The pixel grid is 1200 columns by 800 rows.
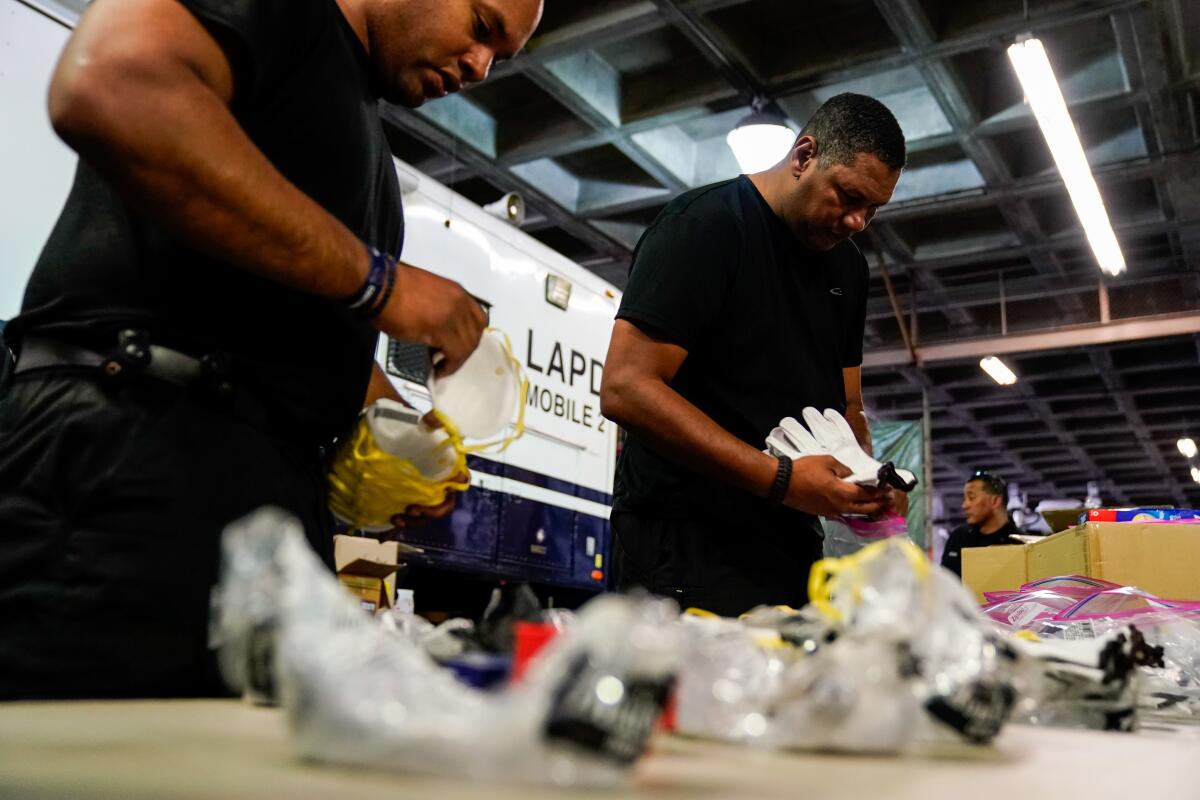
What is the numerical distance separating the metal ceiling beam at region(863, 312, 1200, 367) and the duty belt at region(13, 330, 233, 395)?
29.2ft

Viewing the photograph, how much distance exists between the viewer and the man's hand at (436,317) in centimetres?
92

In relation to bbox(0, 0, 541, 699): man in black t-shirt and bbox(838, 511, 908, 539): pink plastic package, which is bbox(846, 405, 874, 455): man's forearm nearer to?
bbox(838, 511, 908, 539): pink plastic package

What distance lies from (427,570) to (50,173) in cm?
215

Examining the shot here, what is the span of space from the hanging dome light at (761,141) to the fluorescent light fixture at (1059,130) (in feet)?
3.65

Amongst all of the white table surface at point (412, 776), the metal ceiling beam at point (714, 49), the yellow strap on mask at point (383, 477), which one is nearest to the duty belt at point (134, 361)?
the yellow strap on mask at point (383, 477)

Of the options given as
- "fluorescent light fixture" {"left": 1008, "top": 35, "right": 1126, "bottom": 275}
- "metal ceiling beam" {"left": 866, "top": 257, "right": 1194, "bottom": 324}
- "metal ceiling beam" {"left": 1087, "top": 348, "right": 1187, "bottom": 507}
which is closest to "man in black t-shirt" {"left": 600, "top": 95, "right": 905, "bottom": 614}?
"fluorescent light fixture" {"left": 1008, "top": 35, "right": 1126, "bottom": 275}

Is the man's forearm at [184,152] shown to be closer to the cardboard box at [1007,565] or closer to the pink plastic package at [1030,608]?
the pink plastic package at [1030,608]

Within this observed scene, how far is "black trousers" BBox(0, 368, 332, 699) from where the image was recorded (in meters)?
0.98

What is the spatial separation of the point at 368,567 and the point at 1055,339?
757 cm

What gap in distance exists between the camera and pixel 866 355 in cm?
1042

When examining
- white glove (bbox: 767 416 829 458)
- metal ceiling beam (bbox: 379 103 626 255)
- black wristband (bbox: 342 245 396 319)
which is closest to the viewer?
black wristband (bbox: 342 245 396 319)

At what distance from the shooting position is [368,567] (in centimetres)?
325

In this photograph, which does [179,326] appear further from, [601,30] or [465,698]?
[601,30]

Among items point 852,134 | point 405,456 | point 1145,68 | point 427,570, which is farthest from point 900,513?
point 1145,68
